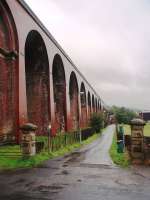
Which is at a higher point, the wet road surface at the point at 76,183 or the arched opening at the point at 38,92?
the arched opening at the point at 38,92

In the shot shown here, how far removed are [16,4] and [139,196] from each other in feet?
48.6

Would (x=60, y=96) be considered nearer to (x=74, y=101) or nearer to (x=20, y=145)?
(x=74, y=101)

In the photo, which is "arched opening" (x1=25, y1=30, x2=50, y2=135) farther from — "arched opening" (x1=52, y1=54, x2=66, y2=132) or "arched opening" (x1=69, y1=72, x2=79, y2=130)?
"arched opening" (x1=69, y1=72, x2=79, y2=130)

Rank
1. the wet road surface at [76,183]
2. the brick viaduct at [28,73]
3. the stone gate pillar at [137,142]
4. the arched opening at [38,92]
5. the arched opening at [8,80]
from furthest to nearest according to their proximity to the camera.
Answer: the arched opening at [38,92]
the brick viaduct at [28,73]
the arched opening at [8,80]
the stone gate pillar at [137,142]
the wet road surface at [76,183]

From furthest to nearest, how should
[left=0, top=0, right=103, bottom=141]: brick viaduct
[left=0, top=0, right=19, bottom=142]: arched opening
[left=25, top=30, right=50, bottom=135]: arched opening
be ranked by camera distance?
[left=25, top=30, right=50, bottom=135]: arched opening
[left=0, top=0, right=103, bottom=141]: brick viaduct
[left=0, top=0, right=19, bottom=142]: arched opening

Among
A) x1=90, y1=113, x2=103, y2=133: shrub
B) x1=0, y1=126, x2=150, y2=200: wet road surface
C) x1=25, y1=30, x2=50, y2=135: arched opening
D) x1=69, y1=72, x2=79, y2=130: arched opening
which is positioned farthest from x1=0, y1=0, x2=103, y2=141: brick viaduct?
x1=90, y1=113, x2=103, y2=133: shrub

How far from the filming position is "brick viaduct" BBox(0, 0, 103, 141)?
1817 centimetres

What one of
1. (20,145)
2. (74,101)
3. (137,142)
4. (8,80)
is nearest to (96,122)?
(74,101)

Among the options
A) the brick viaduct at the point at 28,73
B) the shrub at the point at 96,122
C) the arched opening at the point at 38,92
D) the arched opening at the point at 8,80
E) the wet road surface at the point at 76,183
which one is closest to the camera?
the wet road surface at the point at 76,183

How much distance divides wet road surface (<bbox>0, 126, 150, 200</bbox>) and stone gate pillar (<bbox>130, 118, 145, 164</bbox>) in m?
1.46

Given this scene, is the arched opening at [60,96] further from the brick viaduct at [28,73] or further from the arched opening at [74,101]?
the arched opening at [74,101]

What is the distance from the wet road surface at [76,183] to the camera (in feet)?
25.5

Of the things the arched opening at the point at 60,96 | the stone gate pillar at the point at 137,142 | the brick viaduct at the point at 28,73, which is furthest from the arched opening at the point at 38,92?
the stone gate pillar at the point at 137,142

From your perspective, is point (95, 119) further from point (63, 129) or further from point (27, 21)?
point (27, 21)
